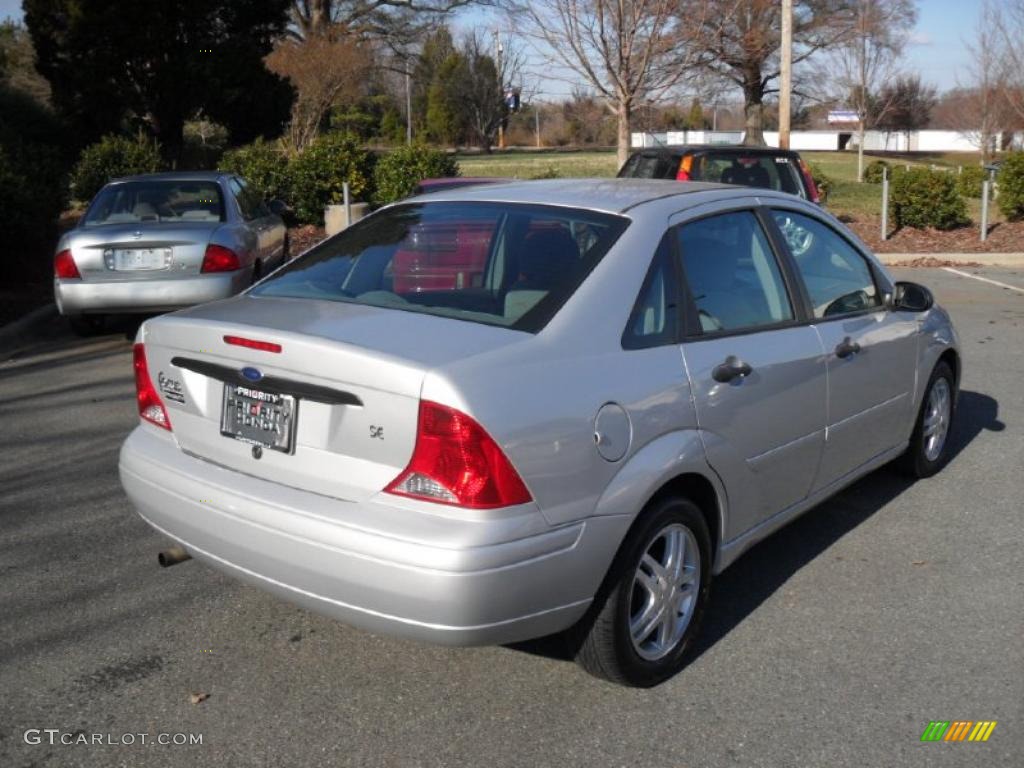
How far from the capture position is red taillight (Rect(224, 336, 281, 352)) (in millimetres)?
3467

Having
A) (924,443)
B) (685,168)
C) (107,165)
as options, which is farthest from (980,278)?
(107,165)

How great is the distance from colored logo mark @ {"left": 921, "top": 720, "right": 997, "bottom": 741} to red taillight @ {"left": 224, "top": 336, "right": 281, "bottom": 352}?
235cm

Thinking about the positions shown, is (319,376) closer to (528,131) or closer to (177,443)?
(177,443)

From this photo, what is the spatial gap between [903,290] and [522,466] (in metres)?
3.07

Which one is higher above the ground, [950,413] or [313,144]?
[313,144]

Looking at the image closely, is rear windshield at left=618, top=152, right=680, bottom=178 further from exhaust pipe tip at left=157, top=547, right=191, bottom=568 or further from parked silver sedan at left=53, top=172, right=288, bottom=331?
exhaust pipe tip at left=157, top=547, right=191, bottom=568

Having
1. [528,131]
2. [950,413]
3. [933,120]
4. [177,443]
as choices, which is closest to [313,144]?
[950,413]

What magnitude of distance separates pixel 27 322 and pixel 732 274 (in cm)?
856

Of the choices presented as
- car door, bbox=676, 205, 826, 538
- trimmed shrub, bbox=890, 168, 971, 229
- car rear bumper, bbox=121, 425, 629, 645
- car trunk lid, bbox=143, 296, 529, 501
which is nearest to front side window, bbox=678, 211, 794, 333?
car door, bbox=676, 205, 826, 538

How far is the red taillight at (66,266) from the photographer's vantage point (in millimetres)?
9258

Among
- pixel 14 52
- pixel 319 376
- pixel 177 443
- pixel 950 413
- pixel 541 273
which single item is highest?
pixel 14 52

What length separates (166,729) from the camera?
3494mm

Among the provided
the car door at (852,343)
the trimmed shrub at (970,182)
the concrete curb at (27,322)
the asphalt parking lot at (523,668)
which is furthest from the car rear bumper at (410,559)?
the trimmed shrub at (970,182)

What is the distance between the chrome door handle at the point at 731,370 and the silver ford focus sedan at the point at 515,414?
1 centimetres
